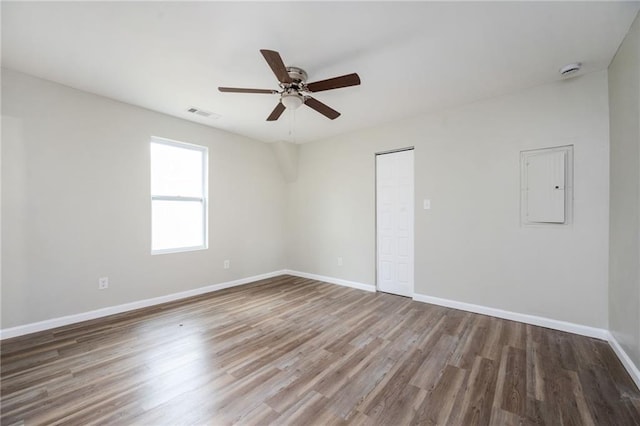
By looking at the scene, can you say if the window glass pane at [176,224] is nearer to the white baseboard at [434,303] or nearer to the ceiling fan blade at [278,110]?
the white baseboard at [434,303]

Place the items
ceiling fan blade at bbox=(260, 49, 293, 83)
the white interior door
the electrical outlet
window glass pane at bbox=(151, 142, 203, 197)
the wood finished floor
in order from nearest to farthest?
the wood finished floor
ceiling fan blade at bbox=(260, 49, 293, 83)
the electrical outlet
window glass pane at bbox=(151, 142, 203, 197)
the white interior door

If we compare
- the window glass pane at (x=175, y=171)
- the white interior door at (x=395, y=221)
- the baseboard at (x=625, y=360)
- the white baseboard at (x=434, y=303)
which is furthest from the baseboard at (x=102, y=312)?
the baseboard at (x=625, y=360)

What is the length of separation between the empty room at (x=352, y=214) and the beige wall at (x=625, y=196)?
0.03m

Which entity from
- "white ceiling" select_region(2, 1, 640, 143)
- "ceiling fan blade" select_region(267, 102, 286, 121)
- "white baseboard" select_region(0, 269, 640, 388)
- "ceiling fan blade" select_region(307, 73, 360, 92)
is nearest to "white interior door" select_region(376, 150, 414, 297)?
"white baseboard" select_region(0, 269, 640, 388)

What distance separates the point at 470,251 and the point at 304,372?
97.9 inches

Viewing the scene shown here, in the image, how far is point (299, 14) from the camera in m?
1.84

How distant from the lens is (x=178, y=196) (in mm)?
3896

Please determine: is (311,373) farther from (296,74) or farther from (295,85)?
(296,74)

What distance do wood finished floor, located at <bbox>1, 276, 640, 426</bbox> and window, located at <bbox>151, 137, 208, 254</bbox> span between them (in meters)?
1.13

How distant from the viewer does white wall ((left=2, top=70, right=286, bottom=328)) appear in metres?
2.60

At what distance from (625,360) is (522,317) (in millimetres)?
877

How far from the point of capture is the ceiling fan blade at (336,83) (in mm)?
2053

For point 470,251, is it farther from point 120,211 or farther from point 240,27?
point 120,211

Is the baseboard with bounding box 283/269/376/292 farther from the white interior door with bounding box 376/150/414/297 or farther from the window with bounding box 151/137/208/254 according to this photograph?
the window with bounding box 151/137/208/254
